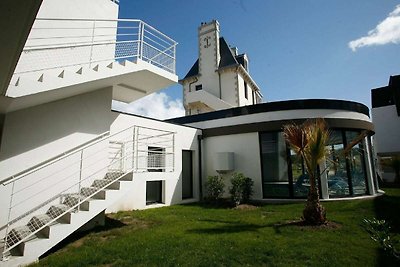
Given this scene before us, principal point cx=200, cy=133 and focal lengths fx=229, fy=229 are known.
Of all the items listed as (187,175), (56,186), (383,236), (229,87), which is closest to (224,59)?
(229,87)

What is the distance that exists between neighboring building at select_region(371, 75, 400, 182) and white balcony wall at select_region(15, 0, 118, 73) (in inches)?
935

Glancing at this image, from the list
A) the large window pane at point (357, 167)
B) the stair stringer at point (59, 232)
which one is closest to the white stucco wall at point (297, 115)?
the large window pane at point (357, 167)

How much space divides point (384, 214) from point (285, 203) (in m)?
3.50

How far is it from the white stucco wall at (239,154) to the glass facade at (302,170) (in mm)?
289

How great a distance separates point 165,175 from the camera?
23.0 feet

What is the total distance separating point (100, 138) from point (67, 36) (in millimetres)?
3213

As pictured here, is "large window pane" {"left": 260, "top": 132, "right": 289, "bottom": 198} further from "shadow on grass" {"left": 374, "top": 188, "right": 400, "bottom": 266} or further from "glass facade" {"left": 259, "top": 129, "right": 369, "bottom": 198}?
"shadow on grass" {"left": 374, "top": 188, "right": 400, "bottom": 266}

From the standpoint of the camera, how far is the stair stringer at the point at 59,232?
4062 millimetres

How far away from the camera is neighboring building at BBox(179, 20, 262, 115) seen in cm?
1805

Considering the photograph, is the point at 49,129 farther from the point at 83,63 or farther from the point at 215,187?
the point at 215,187

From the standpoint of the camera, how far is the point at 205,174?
40.5ft

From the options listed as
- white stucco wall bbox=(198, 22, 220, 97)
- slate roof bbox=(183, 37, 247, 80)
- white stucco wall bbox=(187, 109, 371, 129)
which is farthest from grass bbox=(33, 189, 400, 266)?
slate roof bbox=(183, 37, 247, 80)

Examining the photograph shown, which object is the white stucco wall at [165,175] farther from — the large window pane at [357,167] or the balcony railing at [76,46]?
the large window pane at [357,167]

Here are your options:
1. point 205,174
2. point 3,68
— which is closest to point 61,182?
point 3,68
